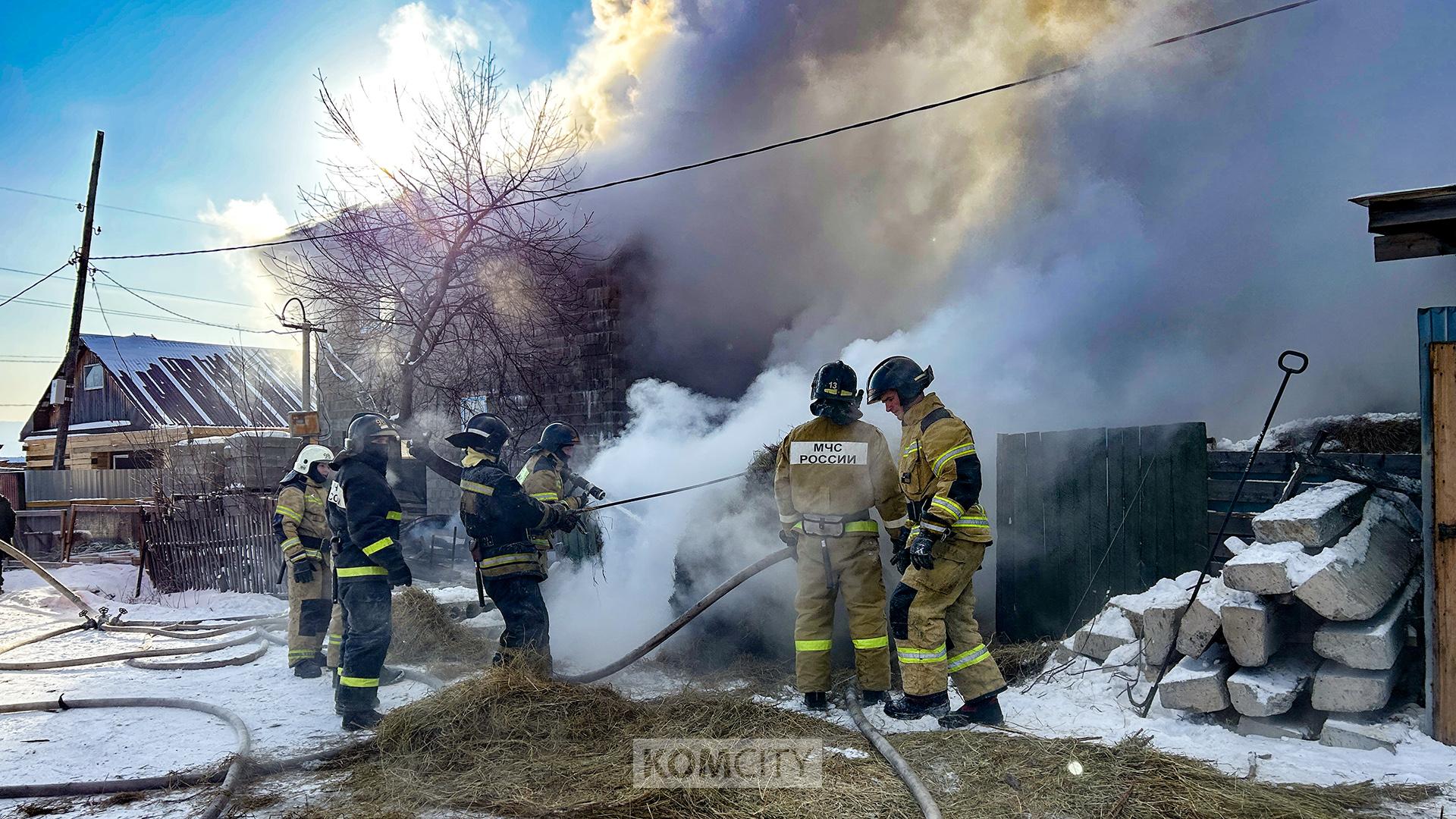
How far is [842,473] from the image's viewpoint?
4.59 metres

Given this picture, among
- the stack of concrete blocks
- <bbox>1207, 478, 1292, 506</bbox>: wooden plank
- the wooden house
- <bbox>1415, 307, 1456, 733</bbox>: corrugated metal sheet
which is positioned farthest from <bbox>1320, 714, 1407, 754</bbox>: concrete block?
the wooden house

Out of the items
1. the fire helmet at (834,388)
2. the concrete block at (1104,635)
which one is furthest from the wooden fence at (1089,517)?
the fire helmet at (834,388)

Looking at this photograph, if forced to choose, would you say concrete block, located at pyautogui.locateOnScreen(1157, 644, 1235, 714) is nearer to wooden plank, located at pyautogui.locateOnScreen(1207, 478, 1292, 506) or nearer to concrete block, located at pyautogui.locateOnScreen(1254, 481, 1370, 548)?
concrete block, located at pyautogui.locateOnScreen(1254, 481, 1370, 548)

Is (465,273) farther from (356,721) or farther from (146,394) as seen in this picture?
(146,394)

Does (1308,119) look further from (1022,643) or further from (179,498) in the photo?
(179,498)

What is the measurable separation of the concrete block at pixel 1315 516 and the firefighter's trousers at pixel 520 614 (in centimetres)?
404

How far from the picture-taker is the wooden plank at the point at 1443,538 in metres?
3.57

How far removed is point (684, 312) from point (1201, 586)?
23.5ft

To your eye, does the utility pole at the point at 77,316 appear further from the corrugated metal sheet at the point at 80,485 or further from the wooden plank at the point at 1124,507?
the wooden plank at the point at 1124,507

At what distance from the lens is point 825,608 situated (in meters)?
4.57

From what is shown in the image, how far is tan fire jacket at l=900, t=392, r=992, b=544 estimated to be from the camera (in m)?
4.05

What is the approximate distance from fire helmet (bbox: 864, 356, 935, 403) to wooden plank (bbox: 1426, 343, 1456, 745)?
2.30 m

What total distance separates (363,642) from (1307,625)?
16.7 feet

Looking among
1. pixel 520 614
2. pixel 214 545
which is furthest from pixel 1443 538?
pixel 214 545
